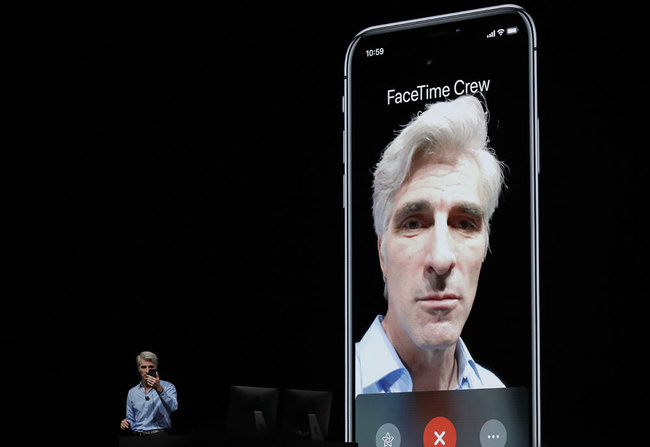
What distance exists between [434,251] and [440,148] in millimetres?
335

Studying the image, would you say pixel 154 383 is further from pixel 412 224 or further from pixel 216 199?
pixel 412 224

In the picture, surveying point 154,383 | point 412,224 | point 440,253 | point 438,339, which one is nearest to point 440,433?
point 438,339

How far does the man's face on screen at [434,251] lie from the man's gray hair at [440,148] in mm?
26

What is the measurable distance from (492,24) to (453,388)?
46.0 inches

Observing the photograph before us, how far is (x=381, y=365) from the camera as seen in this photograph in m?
2.68

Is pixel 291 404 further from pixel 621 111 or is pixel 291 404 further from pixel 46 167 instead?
pixel 46 167

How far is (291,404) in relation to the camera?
2.69 m

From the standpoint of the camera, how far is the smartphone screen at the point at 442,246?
2465 mm

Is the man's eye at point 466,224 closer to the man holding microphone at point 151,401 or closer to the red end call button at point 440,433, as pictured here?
the red end call button at point 440,433

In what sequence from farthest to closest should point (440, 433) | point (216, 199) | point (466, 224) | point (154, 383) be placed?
point (216, 199)
point (154, 383)
point (466, 224)
point (440, 433)

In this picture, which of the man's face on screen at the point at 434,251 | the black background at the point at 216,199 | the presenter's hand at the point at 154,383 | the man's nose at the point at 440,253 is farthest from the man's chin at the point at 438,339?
the presenter's hand at the point at 154,383

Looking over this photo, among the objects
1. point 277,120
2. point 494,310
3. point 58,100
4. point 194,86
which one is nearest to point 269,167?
point 277,120

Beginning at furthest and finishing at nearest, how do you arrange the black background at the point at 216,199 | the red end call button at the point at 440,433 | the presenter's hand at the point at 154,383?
the presenter's hand at the point at 154,383
the black background at the point at 216,199
the red end call button at the point at 440,433

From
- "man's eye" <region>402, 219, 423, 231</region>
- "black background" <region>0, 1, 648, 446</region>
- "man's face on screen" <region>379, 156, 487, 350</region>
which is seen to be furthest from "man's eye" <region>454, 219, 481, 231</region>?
"black background" <region>0, 1, 648, 446</region>
